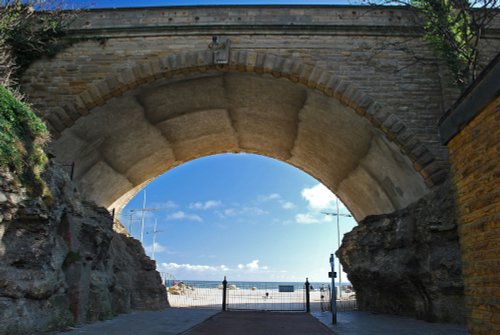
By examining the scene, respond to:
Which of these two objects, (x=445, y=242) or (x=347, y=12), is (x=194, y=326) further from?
(x=347, y=12)

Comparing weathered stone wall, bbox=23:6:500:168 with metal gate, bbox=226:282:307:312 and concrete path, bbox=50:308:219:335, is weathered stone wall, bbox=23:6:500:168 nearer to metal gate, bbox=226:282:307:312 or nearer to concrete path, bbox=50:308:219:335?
concrete path, bbox=50:308:219:335

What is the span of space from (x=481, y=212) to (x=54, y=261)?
8.24 meters

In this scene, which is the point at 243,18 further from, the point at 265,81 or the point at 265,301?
the point at 265,301

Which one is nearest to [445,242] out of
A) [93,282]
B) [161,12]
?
[93,282]

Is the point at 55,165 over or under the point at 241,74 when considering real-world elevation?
under

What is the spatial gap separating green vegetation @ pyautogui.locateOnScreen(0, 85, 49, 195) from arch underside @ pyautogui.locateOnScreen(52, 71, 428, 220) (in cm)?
425

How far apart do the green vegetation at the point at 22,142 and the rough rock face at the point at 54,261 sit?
1.08 feet

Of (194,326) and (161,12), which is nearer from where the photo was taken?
(194,326)

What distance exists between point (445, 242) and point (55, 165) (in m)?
10.5

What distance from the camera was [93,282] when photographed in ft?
35.9

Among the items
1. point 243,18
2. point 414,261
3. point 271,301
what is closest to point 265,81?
point 243,18

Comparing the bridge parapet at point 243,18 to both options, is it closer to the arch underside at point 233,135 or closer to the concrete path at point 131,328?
the arch underside at point 233,135

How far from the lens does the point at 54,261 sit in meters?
9.03

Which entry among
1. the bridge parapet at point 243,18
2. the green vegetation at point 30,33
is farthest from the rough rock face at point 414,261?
the green vegetation at point 30,33
